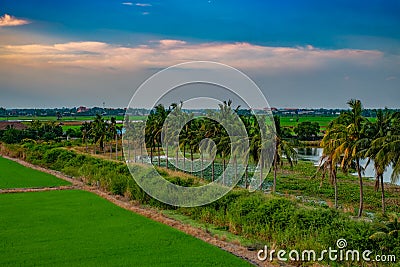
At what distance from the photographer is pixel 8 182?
28859mm

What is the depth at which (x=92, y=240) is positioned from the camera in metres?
14.8

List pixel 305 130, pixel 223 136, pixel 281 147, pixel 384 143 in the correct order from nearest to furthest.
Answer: pixel 384 143 < pixel 281 147 < pixel 223 136 < pixel 305 130

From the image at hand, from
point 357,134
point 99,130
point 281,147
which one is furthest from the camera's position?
point 99,130

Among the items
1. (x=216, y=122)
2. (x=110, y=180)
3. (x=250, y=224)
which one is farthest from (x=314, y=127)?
(x=250, y=224)

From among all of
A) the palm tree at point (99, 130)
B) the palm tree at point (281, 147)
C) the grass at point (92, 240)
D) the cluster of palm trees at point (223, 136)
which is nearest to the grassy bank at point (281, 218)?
the grass at point (92, 240)

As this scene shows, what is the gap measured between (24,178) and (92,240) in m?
18.1

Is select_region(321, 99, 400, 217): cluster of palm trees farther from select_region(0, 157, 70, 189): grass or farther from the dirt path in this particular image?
select_region(0, 157, 70, 189): grass

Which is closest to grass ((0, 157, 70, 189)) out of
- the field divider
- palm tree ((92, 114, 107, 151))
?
the field divider

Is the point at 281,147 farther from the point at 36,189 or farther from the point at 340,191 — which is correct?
the point at 36,189

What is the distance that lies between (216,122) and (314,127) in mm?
43793

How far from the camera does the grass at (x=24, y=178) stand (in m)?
28.1

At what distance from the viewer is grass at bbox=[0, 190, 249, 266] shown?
1281 cm

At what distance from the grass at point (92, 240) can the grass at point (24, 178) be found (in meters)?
7.30

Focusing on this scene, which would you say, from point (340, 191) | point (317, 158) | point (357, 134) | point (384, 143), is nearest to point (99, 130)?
point (317, 158)
